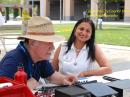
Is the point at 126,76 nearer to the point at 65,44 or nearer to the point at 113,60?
the point at 65,44

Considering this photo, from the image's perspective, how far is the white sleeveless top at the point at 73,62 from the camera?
15.7 feet

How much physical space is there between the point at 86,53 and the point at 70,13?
186 ft

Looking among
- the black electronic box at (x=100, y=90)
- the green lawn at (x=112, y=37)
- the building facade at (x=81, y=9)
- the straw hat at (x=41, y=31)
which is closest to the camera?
the black electronic box at (x=100, y=90)

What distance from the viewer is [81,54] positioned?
16.0 feet

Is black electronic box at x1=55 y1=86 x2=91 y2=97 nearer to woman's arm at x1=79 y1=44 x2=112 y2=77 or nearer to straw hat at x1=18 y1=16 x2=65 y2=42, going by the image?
straw hat at x1=18 y1=16 x2=65 y2=42

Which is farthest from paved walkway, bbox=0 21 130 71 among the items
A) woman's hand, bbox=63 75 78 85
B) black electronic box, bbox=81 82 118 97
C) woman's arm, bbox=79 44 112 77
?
black electronic box, bbox=81 82 118 97

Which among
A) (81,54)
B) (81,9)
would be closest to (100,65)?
(81,54)

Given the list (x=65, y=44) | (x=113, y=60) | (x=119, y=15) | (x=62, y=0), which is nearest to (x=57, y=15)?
(x=62, y=0)

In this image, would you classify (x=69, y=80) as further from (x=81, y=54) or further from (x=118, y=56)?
(x=118, y=56)

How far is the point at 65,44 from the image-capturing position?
506cm

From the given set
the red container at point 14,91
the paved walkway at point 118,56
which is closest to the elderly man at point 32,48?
the red container at point 14,91

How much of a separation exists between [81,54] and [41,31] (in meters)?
1.66

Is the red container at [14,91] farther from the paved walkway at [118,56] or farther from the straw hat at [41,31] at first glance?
the paved walkway at [118,56]

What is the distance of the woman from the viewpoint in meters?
4.81
